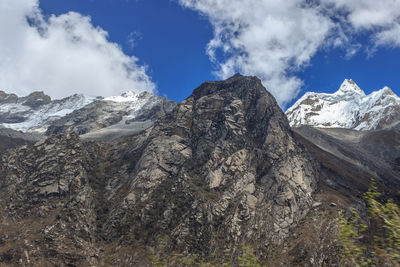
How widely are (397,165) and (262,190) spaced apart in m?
93.2

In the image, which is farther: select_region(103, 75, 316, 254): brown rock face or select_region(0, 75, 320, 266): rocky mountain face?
select_region(103, 75, 316, 254): brown rock face

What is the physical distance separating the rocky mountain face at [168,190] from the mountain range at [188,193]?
0.29 m

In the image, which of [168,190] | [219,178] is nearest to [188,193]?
[168,190]

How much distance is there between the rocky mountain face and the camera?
60.2 metres

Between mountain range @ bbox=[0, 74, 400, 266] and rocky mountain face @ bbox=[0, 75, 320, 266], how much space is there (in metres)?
0.29

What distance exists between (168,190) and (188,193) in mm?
6938

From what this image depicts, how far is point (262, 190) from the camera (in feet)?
245

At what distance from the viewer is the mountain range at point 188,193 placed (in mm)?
58938

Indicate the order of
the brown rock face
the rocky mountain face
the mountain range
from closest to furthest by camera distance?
1. the mountain range
2. the rocky mountain face
3. the brown rock face

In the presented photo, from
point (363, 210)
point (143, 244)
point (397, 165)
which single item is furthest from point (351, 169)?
point (143, 244)

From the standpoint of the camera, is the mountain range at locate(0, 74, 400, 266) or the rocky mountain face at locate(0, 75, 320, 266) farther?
the rocky mountain face at locate(0, 75, 320, 266)

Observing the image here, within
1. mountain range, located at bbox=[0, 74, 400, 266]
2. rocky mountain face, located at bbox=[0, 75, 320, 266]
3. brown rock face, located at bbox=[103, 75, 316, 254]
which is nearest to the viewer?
mountain range, located at bbox=[0, 74, 400, 266]

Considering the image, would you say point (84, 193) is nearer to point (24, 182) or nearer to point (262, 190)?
point (24, 182)

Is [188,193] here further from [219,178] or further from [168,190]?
[219,178]
